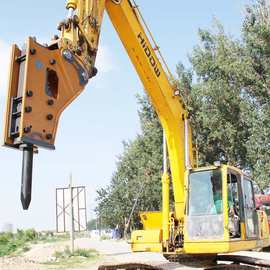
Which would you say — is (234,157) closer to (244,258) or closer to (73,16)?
(244,258)

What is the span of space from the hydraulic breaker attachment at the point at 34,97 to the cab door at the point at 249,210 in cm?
448

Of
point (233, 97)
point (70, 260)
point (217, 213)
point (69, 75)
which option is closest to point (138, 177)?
point (233, 97)

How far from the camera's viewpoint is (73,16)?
666cm

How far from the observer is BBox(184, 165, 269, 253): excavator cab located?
7840 mm

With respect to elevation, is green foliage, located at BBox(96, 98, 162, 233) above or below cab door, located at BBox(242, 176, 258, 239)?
above

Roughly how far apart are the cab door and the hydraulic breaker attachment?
176 inches

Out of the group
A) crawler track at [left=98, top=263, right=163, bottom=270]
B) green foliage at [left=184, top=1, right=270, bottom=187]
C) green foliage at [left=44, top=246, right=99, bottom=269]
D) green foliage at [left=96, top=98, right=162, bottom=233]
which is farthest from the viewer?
green foliage at [left=96, top=98, right=162, bottom=233]

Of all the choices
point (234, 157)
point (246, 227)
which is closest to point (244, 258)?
point (246, 227)

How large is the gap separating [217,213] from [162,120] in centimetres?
264

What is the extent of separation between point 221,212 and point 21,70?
4.37 m

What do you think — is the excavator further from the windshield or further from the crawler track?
the crawler track

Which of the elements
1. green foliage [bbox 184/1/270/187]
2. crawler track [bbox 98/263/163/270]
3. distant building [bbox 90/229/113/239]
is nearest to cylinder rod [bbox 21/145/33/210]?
crawler track [bbox 98/263/163/270]

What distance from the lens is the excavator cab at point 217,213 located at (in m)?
7.84

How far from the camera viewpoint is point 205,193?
830 centimetres
